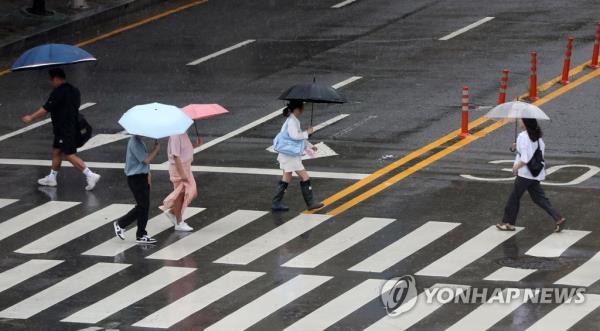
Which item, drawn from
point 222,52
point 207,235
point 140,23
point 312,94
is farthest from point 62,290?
point 140,23

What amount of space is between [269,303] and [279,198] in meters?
3.97

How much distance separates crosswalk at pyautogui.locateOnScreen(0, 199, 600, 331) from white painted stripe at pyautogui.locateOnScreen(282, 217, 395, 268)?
0.04 ft

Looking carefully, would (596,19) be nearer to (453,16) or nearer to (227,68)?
(453,16)

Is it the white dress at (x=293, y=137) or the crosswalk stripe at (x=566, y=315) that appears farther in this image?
the white dress at (x=293, y=137)

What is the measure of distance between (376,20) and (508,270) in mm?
17539

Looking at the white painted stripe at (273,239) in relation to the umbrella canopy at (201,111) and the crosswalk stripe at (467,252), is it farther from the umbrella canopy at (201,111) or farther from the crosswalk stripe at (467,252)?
the crosswalk stripe at (467,252)

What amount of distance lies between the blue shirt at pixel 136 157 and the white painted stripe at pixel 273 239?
1592mm

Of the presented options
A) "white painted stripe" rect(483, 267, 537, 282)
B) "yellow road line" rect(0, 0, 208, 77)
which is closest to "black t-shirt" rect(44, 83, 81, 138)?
"white painted stripe" rect(483, 267, 537, 282)

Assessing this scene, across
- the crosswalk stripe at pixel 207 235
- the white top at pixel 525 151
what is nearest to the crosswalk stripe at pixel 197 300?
the crosswalk stripe at pixel 207 235

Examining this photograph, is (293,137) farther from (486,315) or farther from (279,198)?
(486,315)

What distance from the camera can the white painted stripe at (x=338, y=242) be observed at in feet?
57.3

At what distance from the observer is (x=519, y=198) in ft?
60.4

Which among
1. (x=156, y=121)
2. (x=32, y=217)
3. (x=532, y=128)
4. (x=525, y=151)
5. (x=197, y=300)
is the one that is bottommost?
(x=32, y=217)

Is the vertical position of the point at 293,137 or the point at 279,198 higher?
the point at 293,137
